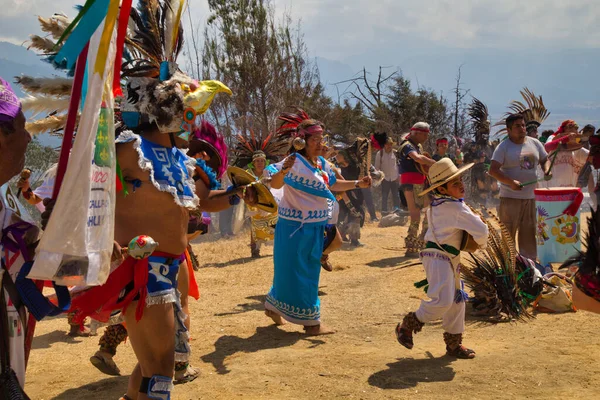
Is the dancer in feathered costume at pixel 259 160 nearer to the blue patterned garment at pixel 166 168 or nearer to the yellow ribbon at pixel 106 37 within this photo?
the blue patterned garment at pixel 166 168

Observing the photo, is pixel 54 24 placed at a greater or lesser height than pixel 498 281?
greater

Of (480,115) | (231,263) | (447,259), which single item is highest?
(480,115)

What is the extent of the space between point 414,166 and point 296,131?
4.82 meters

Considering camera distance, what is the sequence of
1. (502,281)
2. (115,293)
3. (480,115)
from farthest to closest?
(480,115)
(502,281)
(115,293)

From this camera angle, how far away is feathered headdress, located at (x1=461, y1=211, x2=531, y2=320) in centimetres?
732

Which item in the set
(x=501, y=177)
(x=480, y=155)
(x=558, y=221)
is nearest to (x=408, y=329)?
(x=501, y=177)

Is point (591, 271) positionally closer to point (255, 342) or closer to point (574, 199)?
point (255, 342)

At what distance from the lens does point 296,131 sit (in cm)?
757

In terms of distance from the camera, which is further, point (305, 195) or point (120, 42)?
point (305, 195)

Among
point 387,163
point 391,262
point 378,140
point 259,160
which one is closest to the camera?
point 259,160

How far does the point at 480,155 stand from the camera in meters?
19.3

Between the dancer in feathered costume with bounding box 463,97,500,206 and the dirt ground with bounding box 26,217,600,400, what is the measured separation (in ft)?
35.4

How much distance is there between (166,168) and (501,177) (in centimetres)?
577

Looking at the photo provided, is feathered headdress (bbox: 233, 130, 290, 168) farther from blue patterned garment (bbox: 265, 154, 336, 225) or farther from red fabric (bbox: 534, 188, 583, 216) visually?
red fabric (bbox: 534, 188, 583, 216)
